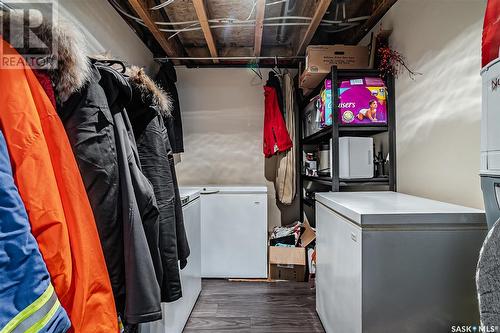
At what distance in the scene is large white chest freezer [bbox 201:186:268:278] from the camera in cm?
272

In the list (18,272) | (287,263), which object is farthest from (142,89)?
(287,263)

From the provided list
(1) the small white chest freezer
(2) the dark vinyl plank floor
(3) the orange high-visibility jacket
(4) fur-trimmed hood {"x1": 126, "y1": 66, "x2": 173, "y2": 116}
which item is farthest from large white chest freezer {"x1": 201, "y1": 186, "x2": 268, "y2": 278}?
(3) the orange high-visibility jacket

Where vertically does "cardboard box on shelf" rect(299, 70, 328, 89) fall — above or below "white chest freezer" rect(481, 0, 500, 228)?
above

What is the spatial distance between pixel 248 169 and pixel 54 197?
267cm

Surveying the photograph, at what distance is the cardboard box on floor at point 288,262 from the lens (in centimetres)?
266

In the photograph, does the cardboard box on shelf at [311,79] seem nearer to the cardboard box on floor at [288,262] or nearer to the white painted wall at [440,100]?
the white painted wall at [440,100]

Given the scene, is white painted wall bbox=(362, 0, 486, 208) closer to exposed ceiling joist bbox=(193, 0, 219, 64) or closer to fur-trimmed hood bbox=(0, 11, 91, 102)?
exposed ceiling joist bbox=(193, 0, 219, 64)

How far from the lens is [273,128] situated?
3.04 meters

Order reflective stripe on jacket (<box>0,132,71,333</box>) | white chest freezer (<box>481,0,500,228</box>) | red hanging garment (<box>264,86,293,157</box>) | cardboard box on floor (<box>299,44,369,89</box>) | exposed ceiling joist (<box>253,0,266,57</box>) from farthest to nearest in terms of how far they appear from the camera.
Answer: red hanging garment (<box>264,86,293,157</box>) → cardboard box on floor (<box>299,44,369,89</box>) → exposed ceiling joist (<box>253,0,266,57</box>) → white chest freezer (<box>481,0,500,228</box>) → reflective stripe on jacket (<box>0,132,71,333</box>)

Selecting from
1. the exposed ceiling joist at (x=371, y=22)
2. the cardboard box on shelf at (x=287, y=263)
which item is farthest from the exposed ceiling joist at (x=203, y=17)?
the cardboard box on shelf at (x=287, y=263)

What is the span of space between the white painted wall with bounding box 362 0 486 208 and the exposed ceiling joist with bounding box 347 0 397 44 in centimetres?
9

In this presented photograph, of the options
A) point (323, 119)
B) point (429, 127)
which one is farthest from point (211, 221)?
point (429, 127)

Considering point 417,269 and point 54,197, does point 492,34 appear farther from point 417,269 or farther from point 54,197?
point 54,197

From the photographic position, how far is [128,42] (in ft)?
7.74
